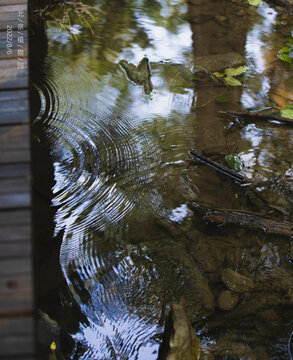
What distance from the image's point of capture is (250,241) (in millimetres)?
2674

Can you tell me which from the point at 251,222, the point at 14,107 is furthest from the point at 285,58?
the point at 14,107

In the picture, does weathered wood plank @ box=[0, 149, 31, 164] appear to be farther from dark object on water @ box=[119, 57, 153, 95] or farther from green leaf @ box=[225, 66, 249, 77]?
green leaf @ box=[225, 66, 249, 77]

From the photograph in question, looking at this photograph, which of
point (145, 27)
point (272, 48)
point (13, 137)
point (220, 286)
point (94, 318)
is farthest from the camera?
point (145, 27)

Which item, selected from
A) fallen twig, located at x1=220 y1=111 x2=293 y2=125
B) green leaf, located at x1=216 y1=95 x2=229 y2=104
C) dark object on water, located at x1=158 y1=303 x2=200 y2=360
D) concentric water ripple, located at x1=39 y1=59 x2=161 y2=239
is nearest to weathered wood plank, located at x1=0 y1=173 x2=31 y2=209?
dark object on water, located at x1=158 y1=303 x2=200 y2=360

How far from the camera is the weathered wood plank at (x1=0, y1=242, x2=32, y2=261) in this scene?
127 centimetres

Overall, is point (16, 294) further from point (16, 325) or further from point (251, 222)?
point (251, 222)

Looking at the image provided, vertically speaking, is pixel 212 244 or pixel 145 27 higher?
pixel 145 27

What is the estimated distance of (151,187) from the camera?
2.98 m

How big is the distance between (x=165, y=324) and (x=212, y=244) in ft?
2.43

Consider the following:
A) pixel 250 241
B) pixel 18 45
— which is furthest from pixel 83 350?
pixel 18 45

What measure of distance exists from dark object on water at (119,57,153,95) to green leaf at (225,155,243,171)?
4.27 feet

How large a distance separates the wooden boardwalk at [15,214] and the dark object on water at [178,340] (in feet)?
3.25

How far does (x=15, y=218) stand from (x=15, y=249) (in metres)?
0.14

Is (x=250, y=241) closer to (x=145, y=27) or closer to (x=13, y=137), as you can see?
(x=13, y=137)
